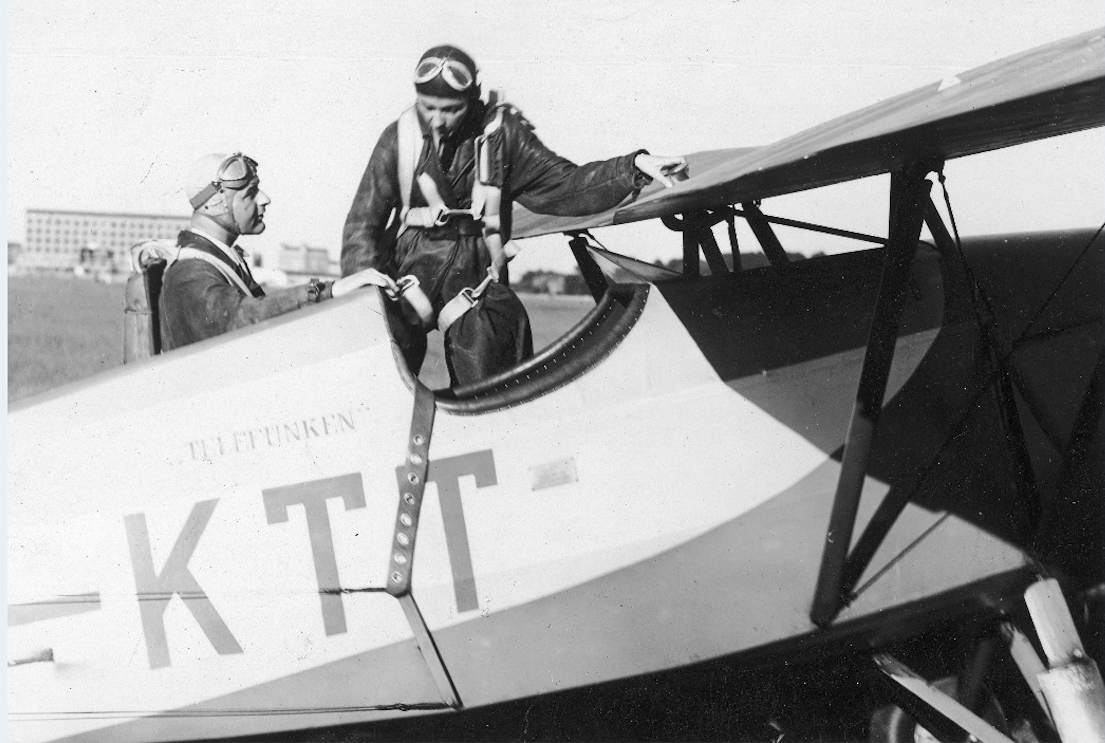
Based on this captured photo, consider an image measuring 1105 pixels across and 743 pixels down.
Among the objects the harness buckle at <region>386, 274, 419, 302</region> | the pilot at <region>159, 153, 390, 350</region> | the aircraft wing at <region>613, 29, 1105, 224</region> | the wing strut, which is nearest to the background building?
the pilot at <region>159, 153, 390, 350</region>

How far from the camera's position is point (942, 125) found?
7.39 feet

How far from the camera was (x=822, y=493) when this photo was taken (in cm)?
267

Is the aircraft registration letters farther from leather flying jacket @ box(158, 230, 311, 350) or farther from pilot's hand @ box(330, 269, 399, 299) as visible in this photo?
leather flying jacket @ box(158, 230, 311, 350)

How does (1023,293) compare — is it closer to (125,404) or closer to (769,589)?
(769,589)

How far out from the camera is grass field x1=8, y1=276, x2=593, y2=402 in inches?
417

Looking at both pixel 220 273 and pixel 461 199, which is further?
pixel 461 199

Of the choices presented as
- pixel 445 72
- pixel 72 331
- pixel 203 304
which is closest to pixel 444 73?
pixel 445 72

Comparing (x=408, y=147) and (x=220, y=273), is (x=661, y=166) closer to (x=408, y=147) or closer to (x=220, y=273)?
(x=408, y=147)

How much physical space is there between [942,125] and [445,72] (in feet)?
5.46

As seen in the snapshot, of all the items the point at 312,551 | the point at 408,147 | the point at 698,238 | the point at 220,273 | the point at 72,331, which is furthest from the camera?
the point at 72,331

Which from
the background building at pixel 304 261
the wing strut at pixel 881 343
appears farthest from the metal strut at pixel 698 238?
the background building at pixel 304 261

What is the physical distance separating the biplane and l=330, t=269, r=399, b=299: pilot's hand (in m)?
0.14

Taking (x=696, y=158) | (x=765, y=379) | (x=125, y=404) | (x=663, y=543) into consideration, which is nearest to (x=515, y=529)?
(x=663, y=543)

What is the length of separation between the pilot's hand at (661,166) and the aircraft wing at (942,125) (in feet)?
0.16
